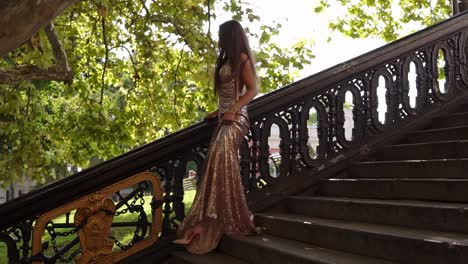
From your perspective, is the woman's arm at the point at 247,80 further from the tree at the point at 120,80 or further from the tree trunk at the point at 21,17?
the tree at the point at 120,80

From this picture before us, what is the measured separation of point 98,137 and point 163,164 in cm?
539

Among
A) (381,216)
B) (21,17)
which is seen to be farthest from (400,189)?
(21,17)

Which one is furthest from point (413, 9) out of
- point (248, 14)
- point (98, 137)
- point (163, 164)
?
point (163, 164)

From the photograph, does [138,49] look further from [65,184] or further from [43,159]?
[65,184]

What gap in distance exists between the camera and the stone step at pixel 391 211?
379cm

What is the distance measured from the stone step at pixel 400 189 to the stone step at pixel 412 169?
290mm

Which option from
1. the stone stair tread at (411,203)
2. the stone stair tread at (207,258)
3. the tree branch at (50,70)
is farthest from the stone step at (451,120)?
the tree branch at (50,70)

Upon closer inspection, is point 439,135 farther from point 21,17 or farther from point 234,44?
point 21,17

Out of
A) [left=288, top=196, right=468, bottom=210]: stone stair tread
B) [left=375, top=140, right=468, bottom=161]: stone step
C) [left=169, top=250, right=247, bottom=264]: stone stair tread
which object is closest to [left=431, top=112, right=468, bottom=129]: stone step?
[left=375, top=140, right=468, bottom=161]: stone step

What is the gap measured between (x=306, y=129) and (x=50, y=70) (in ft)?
13.9

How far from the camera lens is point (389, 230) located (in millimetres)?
3959

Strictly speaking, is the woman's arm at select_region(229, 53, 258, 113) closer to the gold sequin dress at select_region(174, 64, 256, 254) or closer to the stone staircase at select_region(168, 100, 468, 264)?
the gold sequin dress at select_region(174, 64, 256, 254)

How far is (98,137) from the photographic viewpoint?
10.2m

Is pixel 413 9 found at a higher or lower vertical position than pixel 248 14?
higher
